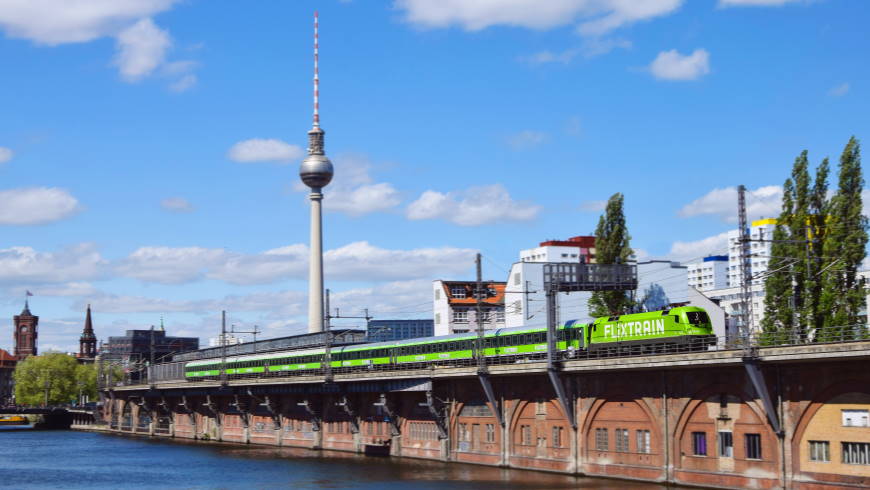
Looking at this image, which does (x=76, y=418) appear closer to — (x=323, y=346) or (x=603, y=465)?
(x=323, y=346)

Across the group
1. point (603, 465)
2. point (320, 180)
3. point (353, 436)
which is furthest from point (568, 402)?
point (320, 180)

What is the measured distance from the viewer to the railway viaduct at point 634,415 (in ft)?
171

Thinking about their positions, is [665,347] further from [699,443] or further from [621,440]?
[699,443]

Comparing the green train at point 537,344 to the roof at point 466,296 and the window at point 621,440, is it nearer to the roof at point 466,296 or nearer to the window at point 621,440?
the window at point 621,440

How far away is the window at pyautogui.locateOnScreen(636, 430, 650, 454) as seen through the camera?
63.2 metres

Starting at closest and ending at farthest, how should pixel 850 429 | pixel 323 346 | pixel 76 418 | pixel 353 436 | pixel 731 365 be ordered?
pixel 850 429
pixel 731 365
pixel 353 436
pixel 323 346
pixel 76 418

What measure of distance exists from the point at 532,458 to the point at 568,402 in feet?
19.9

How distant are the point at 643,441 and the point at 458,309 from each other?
8678 cm

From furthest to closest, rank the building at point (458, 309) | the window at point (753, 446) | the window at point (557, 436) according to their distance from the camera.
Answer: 1. the building at point (458, 309)
2. the window at point (557, 436)
3. the window at point (753, 446)

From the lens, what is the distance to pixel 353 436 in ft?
318

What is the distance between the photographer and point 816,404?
5275 centimetres

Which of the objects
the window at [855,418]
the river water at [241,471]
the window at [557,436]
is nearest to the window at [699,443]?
the river water at [241,471]

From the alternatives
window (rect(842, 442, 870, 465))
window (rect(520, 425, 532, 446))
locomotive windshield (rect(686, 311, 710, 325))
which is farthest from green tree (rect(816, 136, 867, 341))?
window (rect(520, 425, 532, 446))

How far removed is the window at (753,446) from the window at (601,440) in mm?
11689
